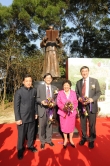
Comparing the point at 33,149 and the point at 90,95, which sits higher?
the point at 90,95

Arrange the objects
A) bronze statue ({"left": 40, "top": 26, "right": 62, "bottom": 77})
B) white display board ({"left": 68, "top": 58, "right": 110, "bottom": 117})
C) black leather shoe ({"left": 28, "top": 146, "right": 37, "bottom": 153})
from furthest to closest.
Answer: white display board ({"left": 68, "top": 58, "right": 110, "bottom": 117}) < bronze statue ({"left": 40, "top": 26, "right": 62, "bottom": 77}) < black leather shoe ({"left": 28, "top": 146, "right": 37, "bottom": 153})

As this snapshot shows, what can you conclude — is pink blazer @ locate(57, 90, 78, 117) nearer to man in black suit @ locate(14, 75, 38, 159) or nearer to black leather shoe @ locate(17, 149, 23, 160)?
man in black suit @ locate(14, 75, 38, 159)

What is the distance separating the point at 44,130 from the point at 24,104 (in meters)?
0.85

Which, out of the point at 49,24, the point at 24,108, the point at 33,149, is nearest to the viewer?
the point at 24,108

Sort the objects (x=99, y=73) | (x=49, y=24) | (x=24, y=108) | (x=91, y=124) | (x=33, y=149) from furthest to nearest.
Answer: (x=49, y=24) < (x=99, y=73) < (x=91, y=124) < (x=33, y=149) < (x=24, y=108)

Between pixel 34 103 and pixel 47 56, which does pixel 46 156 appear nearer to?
pixel 34 103

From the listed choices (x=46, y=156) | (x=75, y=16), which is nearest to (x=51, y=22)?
(x=75, y=16)

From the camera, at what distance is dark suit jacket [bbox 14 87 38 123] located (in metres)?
2.79

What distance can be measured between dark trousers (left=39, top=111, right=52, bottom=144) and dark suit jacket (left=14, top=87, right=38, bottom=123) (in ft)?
1.26

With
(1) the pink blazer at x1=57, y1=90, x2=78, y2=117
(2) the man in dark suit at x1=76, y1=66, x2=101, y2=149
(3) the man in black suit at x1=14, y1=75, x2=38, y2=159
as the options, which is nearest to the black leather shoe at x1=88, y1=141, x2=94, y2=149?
(2) the man in dark suit at x1=76, y1=66, x2=101, y2=149

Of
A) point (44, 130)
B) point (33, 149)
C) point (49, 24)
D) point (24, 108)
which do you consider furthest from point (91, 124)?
point (49, 24)

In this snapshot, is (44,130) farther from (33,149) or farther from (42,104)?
(42,104)

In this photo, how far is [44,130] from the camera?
132 inches

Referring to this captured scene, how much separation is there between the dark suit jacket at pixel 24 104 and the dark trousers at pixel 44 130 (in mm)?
384
